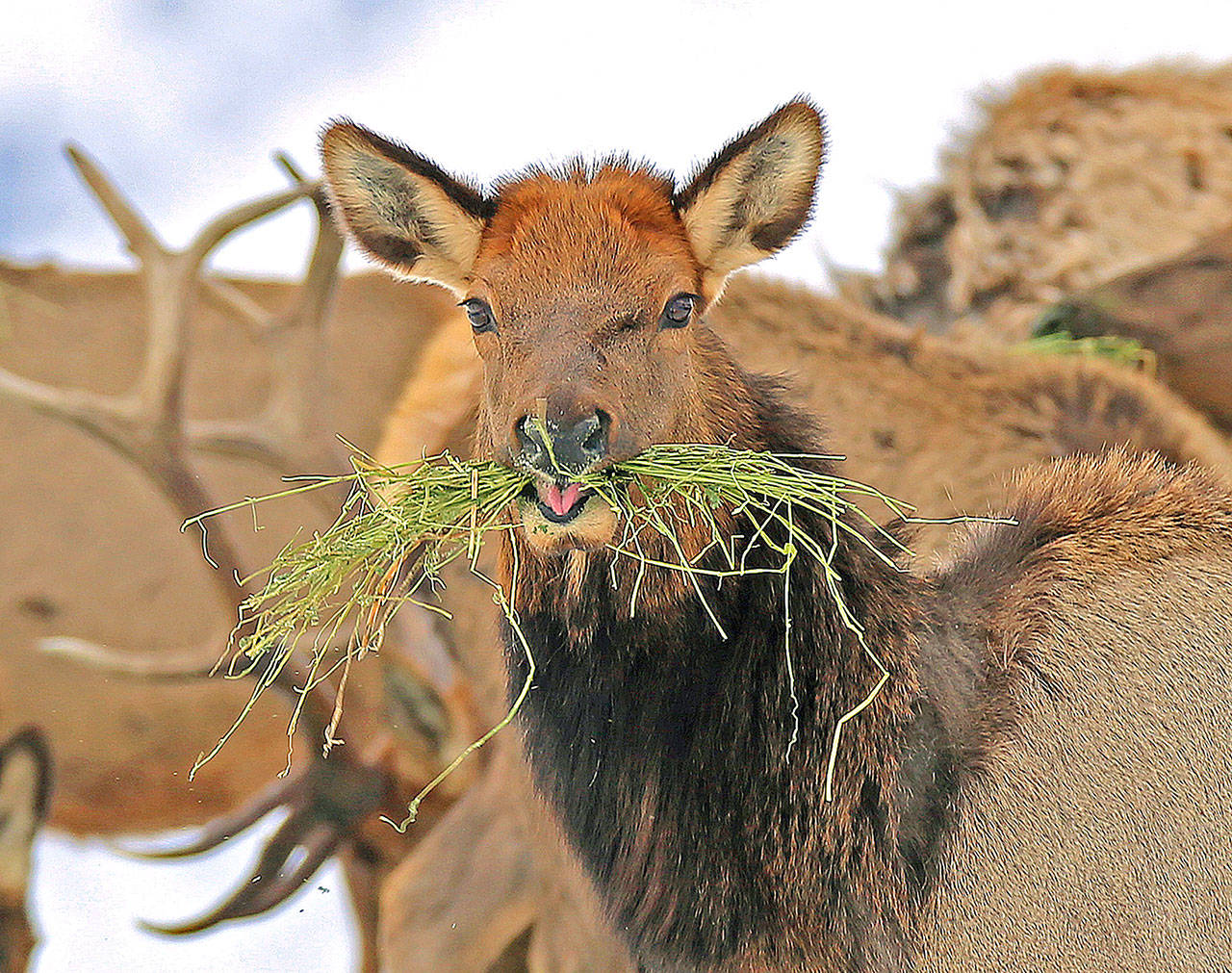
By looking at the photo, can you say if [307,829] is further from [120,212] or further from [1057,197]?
[1057,197]

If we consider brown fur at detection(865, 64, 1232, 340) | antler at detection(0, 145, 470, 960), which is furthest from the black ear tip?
brown fur at detection(865, 64, 1232, 340)

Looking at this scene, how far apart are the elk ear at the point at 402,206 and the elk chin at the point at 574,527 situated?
0.68 metres

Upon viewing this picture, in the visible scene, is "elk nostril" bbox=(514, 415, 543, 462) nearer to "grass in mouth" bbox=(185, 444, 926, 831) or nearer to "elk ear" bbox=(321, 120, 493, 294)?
"grass in mouth" bbox=(185, 444, 926, 831)

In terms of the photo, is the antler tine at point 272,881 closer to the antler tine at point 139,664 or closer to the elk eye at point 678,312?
the antler tine at point 139,664

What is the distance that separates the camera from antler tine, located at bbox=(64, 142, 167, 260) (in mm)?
5129

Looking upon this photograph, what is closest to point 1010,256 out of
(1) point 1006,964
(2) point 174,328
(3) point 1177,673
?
(2) point 174,328

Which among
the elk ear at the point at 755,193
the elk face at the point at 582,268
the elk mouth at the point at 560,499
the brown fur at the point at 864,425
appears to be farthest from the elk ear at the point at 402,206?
the brown fur at the point at 864,425

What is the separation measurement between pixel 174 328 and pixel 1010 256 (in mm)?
4729

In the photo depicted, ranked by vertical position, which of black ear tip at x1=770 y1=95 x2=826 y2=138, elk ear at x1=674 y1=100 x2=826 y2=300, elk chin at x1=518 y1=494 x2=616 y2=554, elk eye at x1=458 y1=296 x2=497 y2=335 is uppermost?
black ear tip at x1=770 y1=95 x2=826 y2=138

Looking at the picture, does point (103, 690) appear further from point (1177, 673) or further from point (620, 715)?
point (1177, 673)

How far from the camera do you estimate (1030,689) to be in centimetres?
250

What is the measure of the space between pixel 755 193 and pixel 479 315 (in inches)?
23.8

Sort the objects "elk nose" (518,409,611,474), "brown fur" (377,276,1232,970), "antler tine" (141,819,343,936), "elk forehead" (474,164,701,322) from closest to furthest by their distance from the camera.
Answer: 1. "elk nose" (518,409,611,474)
2. "elk forehead" (474,164,701,322)
3. "brown fur" (377,276,1232,970)
4. "antler tine" (141,819,343,936)

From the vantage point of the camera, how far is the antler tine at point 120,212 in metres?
5.13
